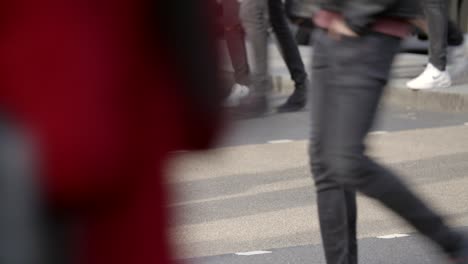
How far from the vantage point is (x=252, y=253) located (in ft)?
17.0

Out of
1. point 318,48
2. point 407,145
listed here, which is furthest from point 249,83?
point 407,145

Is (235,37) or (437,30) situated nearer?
(235,37)

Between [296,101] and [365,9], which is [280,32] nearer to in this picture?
[296,101]

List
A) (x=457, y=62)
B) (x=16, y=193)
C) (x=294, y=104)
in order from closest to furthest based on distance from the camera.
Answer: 1. (x=16, y=193)
2. (x=294, y=104)
3. (x=457, y=62)

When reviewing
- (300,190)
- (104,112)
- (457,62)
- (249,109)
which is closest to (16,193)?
(104,112)

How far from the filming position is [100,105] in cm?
144

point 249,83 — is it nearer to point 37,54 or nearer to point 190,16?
point 190,16

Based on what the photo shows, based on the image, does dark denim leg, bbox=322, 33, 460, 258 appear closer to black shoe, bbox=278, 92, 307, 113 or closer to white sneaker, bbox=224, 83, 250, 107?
white sneaker, bbox=224, 83, 250, 107

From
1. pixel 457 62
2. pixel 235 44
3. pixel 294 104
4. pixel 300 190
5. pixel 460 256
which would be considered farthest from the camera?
pixel 457 62

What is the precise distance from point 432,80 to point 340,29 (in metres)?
6.17

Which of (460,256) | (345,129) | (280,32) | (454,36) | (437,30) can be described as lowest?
(454,36)

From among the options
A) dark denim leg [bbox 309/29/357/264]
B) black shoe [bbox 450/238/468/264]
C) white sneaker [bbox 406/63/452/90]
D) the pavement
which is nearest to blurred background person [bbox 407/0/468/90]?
white sneaker [bbox 406/63/452/90]

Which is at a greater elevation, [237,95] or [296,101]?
[237,95]

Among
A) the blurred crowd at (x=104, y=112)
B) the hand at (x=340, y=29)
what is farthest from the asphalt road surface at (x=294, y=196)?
the blurred crowd at (x=104, y=112)
